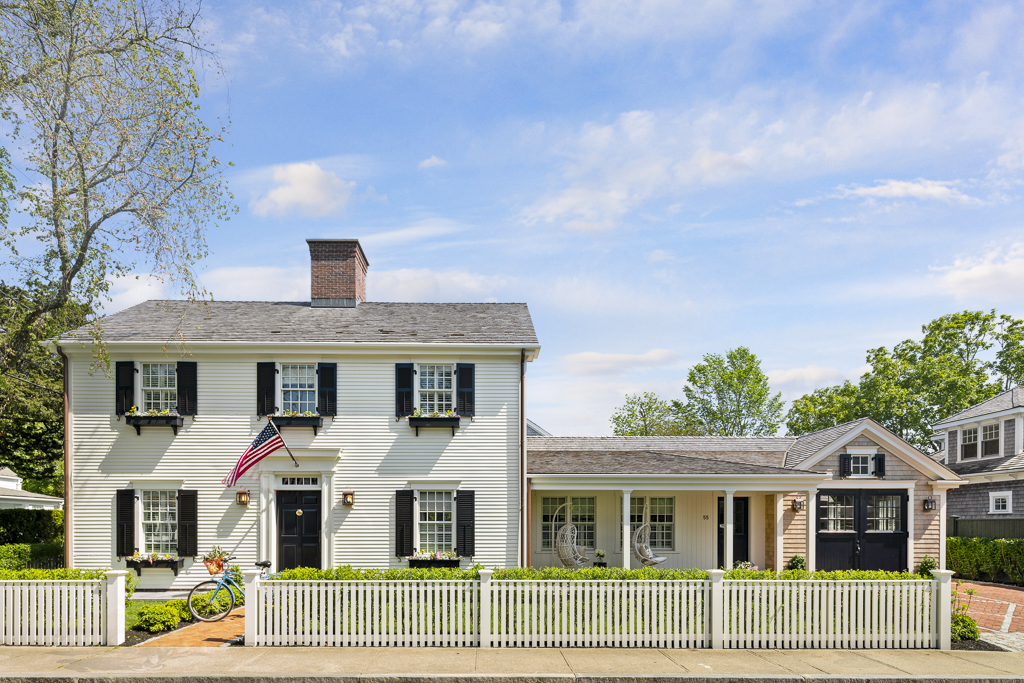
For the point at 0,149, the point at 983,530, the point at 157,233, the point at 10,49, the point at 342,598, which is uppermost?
the point at 10,49

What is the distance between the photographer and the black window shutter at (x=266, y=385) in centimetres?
1505

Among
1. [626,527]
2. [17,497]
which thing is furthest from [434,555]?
[17,497]

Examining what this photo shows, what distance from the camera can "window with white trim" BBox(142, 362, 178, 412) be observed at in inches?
596

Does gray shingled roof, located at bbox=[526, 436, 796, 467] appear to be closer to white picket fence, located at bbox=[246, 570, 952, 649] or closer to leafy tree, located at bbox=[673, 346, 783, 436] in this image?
white picket fence, located at bbox=[246, 570, 952, 649]

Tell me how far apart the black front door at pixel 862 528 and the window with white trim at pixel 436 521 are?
9.27 meters

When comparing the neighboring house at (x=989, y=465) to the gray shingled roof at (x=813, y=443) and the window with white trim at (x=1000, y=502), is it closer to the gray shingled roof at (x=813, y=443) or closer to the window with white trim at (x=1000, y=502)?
the window with white trim at (x=1000, y=502)

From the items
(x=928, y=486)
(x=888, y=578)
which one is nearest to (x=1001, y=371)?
(x=928, y=486)

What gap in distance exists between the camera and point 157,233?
14438 millimetres

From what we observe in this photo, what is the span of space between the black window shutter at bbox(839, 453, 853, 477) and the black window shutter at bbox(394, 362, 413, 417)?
10.9 m

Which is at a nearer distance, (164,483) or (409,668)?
(409,668)

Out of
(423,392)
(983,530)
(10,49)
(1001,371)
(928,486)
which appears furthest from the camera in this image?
(1001,371)

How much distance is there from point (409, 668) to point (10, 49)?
13.0m

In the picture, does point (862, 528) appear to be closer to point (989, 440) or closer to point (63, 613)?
point (989, 440)

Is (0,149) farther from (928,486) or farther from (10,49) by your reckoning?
(928,486)
